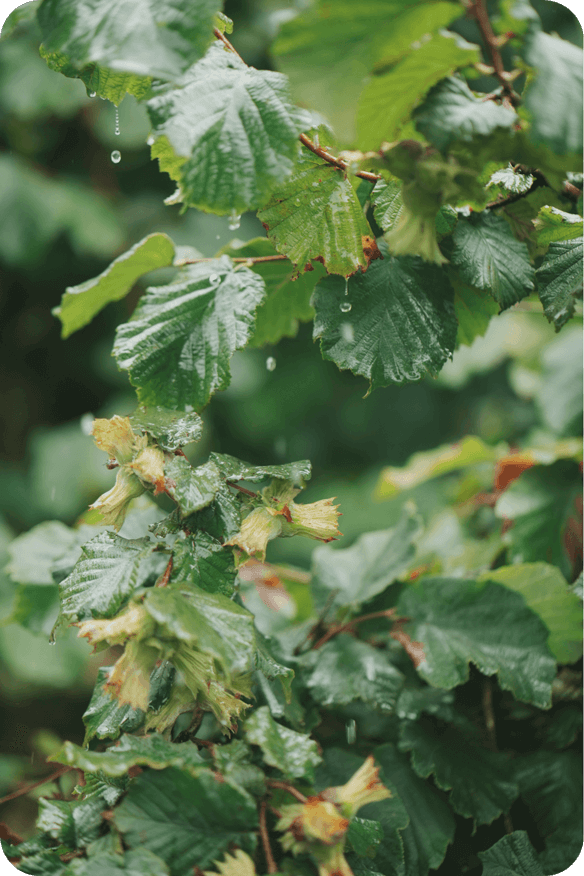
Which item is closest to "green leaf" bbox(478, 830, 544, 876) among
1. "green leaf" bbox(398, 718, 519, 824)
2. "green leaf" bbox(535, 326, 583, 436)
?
"green leaf" bbox(398, 718, 519, 824)

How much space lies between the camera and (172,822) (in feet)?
0.97

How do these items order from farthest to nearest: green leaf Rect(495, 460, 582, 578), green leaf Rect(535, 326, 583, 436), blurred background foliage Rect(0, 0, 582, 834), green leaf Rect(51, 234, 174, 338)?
blurred background foliage Rect(0, 0, 582, 834) → green leaf Rect(535, 326, 583, 436) → green leaf Rect(495, 460, 582, 578) → green leaf Rect(51, 234, 174, 338)

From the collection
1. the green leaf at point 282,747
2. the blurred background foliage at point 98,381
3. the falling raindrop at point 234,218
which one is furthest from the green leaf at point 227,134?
the blurred background foliage at point 98,381

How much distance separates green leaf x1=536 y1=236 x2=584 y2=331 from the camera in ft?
1.19

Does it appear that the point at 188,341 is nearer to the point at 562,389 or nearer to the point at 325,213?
the point at 325,213

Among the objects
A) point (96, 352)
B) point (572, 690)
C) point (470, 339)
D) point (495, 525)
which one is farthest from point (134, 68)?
point (96, 352)

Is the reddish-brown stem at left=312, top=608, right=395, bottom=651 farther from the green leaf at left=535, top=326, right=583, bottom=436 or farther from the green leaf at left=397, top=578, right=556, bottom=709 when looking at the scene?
the green leaf at left=535, top=326, right=583, bottom=436

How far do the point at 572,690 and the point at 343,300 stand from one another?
13.8 inches

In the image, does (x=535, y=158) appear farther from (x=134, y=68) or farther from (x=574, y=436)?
(x=574, y=436)

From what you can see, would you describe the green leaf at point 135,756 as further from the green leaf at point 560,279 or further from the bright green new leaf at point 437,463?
→ the bright green new leaf at point 437,463

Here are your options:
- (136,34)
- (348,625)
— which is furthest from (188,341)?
(348,625)

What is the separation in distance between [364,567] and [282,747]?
0.29m

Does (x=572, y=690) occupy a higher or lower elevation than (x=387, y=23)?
lower

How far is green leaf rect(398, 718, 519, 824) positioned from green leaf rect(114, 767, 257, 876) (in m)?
0.20
